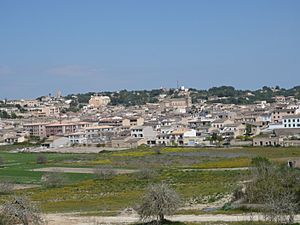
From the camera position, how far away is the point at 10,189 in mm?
45719

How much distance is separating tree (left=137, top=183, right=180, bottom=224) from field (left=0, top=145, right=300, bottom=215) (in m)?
4.62

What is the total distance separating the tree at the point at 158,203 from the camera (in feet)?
81.5

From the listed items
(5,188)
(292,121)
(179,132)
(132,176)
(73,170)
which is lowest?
(73,170)

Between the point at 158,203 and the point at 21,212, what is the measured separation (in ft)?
17.5

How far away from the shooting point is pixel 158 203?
24.8 meters

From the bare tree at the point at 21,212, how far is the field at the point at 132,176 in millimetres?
7224

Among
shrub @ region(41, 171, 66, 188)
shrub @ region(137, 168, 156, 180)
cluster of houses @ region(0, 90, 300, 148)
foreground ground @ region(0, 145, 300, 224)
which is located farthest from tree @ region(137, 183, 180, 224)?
cluster of houses @ region(0, 90, 300, 148)

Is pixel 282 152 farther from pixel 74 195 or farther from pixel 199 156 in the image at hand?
pixel 74 195

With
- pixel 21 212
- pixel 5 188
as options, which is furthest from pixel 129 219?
pixel 5 188

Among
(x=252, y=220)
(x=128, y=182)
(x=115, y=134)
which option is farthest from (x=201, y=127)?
(x=252, y=220)

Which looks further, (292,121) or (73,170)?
(292,121)

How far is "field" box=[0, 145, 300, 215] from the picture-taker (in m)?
36.8

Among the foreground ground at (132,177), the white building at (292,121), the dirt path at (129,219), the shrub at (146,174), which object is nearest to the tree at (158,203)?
the dirt path at (129,219)

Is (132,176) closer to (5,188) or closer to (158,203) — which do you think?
(5,188)
